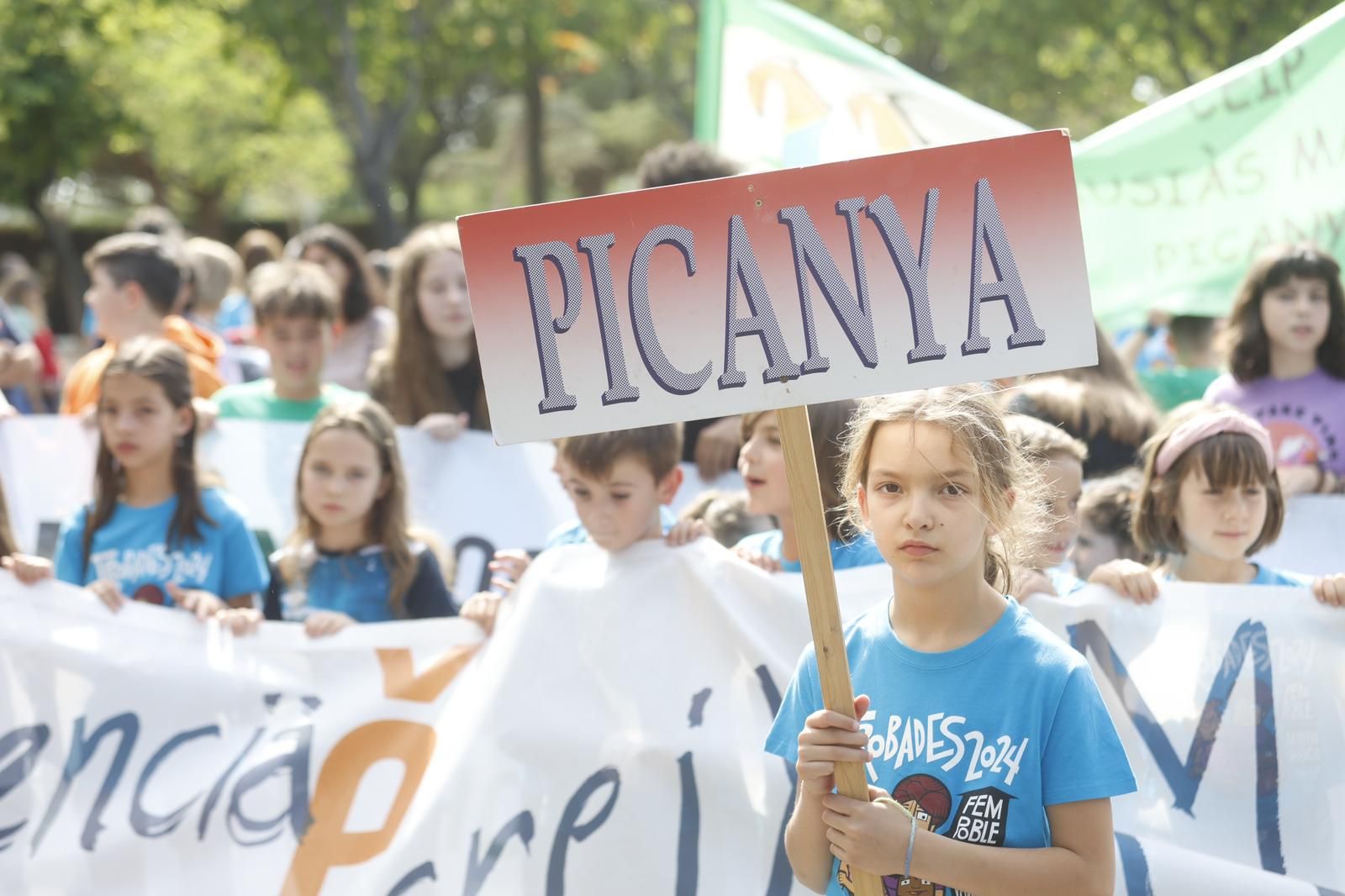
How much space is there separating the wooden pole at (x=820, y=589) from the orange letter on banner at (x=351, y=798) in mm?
1470

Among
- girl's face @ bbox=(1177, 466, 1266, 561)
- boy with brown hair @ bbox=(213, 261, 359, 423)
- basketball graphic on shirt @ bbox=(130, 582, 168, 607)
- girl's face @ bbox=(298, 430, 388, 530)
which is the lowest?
girl's face @ bbox=(1177, 466, 1266, 561)

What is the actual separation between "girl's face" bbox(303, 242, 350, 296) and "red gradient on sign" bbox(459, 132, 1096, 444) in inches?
171

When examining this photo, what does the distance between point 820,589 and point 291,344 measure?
3.48m

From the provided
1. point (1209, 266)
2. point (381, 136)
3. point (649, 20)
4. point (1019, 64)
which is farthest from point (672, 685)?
point (649, 20)

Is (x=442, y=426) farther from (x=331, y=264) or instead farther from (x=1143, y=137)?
(x=1143, y=137)

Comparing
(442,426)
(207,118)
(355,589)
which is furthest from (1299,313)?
(207,118)

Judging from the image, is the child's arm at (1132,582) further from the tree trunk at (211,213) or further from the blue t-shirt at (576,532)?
the tree trunk at (211,213)

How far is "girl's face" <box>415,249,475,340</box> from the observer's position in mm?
5051

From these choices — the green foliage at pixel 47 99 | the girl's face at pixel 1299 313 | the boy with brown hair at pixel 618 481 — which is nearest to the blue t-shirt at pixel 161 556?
the boy with brown hair at pixel 618 481

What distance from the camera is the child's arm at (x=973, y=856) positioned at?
2.01 metres

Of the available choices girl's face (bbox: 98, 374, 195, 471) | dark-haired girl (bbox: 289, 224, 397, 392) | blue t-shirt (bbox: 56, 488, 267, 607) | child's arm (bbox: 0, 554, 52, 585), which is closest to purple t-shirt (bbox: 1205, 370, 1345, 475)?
blue t-shirt (bbox: 56, 488, 267, 607)

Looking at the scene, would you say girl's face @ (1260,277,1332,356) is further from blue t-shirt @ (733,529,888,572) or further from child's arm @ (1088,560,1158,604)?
blue t-shirt @ (733,529,888,572)

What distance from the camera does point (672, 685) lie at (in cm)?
321

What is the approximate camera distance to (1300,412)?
431cm
